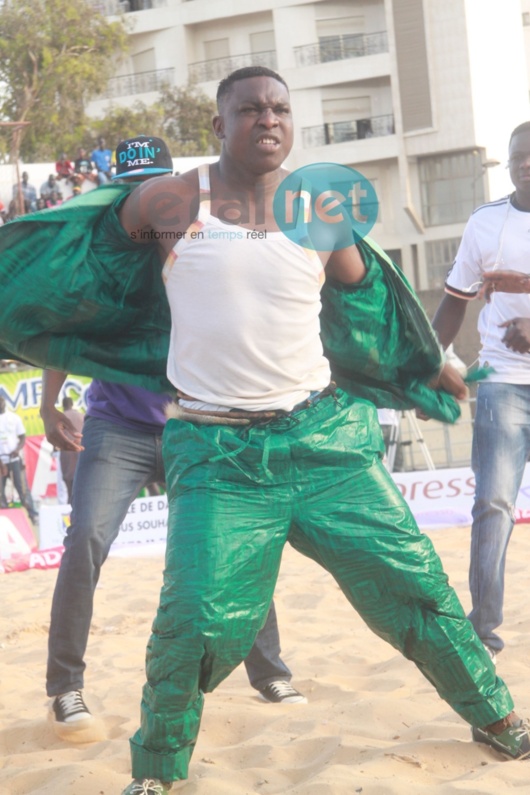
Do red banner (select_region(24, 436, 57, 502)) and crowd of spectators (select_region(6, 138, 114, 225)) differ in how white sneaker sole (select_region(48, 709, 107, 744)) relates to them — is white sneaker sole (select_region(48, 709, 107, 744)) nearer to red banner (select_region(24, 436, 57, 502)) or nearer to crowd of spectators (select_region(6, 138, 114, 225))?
red banner (select_region(24, 436, 57, 502))

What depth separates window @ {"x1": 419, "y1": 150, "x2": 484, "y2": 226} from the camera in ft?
122

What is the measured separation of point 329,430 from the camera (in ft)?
11.3

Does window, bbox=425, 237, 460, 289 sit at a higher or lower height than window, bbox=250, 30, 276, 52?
lower

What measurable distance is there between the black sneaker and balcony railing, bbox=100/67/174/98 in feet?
134

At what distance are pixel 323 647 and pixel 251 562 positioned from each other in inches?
105

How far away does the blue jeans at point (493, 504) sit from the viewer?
4.70 metres

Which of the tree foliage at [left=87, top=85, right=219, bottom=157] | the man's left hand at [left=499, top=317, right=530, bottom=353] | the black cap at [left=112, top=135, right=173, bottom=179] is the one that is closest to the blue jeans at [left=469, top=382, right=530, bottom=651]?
the man's left hand at [left=499, top=317, right=530, bottom=353]

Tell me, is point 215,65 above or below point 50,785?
above

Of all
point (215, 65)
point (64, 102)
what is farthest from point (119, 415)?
point (215, 65)

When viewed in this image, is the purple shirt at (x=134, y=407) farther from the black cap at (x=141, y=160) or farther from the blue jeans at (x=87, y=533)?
the black cap at (x=141, y=160)

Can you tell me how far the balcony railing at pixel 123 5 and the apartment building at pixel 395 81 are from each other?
0.40m

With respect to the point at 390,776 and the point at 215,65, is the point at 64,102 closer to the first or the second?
the point at 215,65

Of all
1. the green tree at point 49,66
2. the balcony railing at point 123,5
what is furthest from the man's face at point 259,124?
the balcony railing at point 123,5

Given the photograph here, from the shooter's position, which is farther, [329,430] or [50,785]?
[50,785]
